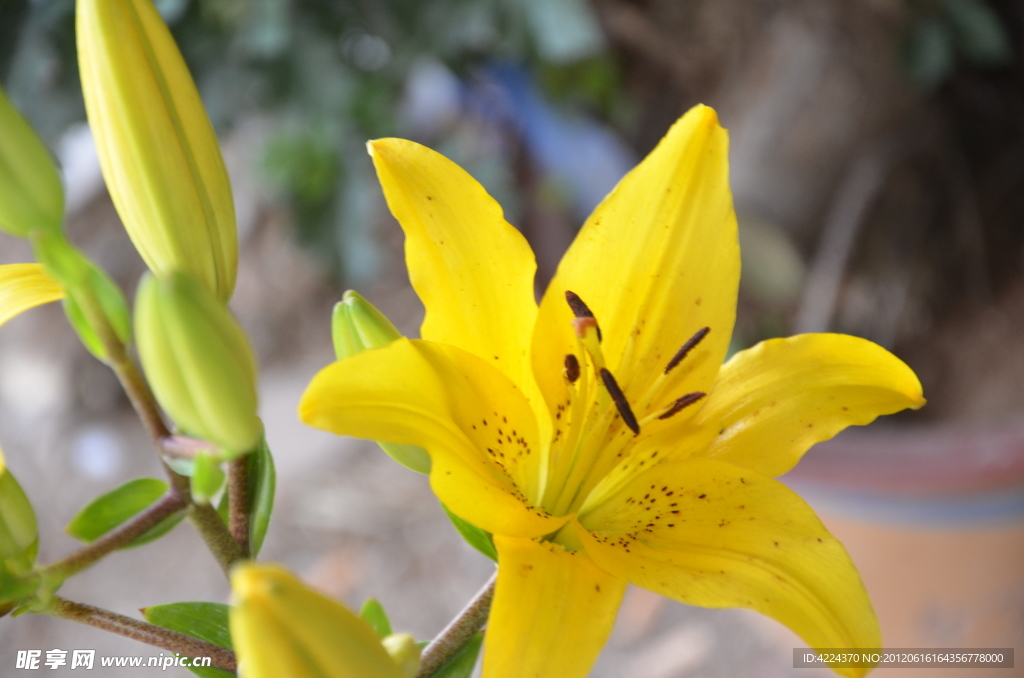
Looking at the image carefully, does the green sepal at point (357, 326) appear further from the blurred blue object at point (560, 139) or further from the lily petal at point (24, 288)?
the blurred blue object at point (560, 139)

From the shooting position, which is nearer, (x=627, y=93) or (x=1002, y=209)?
(x=1002, y=209)

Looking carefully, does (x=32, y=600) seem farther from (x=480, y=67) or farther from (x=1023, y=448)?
(x=480, y=67)

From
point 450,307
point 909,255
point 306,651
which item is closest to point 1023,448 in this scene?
point 909,255

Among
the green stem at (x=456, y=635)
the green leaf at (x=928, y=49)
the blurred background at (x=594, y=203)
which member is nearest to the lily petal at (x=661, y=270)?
the green stem at (x=456, y=635)

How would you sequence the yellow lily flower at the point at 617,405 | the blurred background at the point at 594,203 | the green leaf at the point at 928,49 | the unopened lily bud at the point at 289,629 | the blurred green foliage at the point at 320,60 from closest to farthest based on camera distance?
the unopened lily bud at the point at 289,629, the yellow lily flower at the point at 617,405, the blurred green foliage at the point at 320,60, the blurred background at the point at 594,203, the green leaf at the point at 928,49

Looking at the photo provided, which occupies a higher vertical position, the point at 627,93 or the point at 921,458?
the point at 627,93

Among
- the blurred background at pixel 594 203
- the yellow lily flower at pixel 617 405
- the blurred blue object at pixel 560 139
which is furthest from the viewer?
the blurred blue object at pixel 560 139
